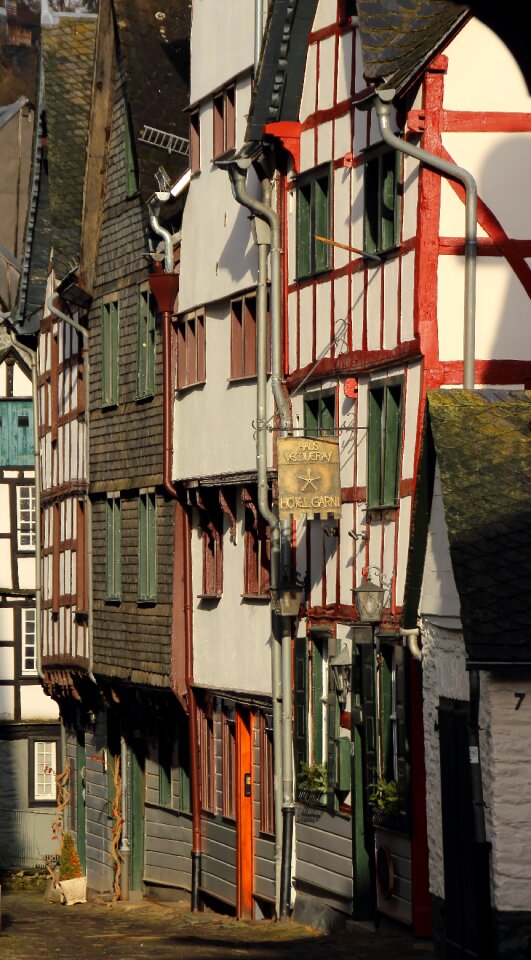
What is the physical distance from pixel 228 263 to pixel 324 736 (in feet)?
22.3

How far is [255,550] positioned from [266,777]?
9.49ft

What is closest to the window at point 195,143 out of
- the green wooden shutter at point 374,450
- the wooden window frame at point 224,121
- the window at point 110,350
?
the wooden window frame at point 224,121

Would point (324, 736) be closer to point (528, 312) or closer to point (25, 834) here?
point (528, 312)

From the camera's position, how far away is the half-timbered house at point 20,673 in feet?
156

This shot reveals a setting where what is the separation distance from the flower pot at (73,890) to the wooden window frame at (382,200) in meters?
15.8

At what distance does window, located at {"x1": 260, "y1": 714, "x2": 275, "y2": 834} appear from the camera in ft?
89.2

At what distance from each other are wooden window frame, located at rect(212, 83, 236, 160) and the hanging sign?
6069 millimetres

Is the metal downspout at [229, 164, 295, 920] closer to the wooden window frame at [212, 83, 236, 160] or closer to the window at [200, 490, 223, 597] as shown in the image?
the wooden window frame at [212, 83, 236, 160]

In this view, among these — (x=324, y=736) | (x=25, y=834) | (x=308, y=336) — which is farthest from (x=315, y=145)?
(x=25, y=834)

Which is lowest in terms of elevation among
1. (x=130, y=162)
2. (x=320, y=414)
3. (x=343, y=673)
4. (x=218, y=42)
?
(x=343, y=673)

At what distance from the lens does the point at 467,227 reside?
21391mm

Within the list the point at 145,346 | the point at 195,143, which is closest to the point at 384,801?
the point at 195,143

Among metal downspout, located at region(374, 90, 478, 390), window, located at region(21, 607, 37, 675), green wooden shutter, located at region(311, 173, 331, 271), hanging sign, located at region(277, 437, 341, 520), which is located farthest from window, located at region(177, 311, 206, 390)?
window, located at region(21, 607, 37, 675)

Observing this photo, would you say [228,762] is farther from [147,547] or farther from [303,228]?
[303,228]
